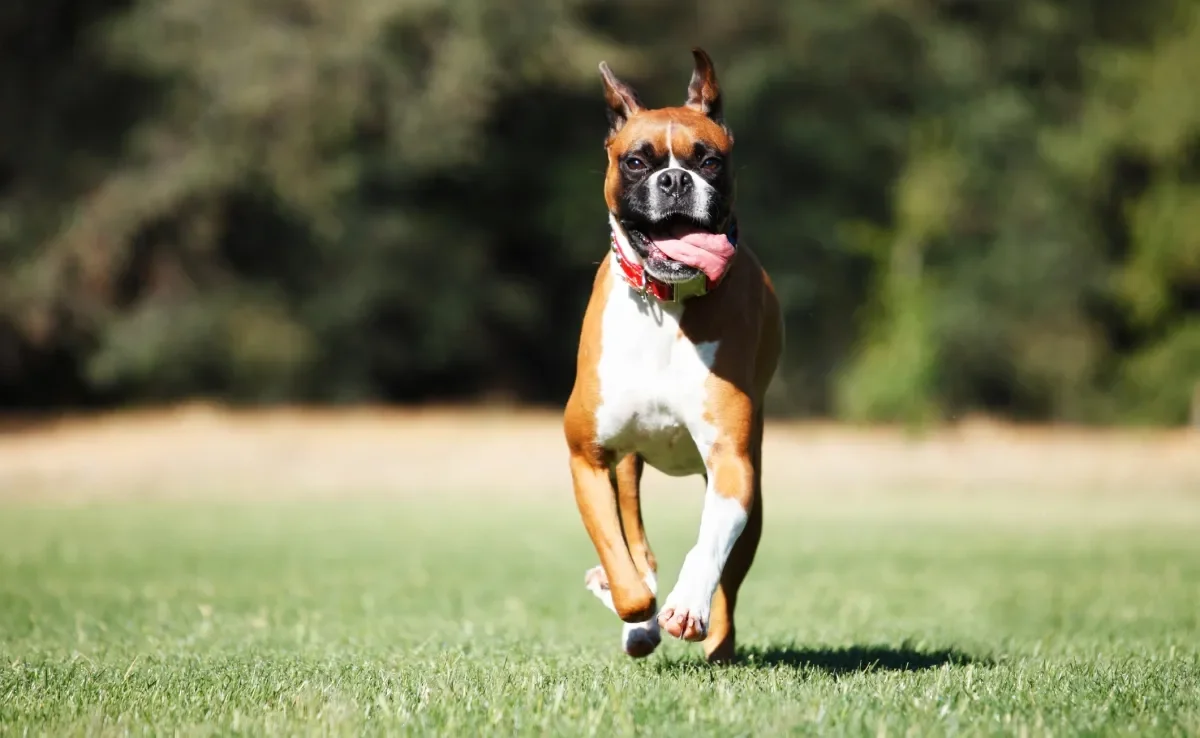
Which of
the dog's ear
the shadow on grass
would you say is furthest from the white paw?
the dog's ear

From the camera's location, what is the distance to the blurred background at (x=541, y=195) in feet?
85.2

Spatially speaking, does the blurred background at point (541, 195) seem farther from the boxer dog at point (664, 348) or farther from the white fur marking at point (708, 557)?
the white fur marking at point (708, 557)

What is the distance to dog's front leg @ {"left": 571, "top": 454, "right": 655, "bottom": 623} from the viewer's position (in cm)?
509

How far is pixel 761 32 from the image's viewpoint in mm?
30203

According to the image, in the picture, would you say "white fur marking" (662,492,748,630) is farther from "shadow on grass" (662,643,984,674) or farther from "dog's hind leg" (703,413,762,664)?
"shadow on grass" (662,643,984,674)

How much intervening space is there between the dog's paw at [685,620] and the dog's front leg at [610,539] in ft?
1.02

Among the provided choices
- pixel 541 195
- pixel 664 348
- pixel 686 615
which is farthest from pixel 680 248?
pixel 541 195

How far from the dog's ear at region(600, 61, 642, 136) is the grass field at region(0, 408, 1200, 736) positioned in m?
2.20

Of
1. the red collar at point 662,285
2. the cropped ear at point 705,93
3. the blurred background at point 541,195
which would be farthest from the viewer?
the blurred background at point 541,195

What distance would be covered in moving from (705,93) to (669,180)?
65 centimetres

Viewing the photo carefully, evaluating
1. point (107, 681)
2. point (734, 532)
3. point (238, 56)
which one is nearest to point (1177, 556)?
point (734, 532)

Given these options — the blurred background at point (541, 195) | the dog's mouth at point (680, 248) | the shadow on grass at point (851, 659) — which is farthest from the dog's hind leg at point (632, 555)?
the blurred background at point (541, 195)

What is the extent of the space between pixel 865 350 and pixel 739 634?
2060 centimetres

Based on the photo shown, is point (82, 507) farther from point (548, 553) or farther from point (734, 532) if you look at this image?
point (734, 532)
